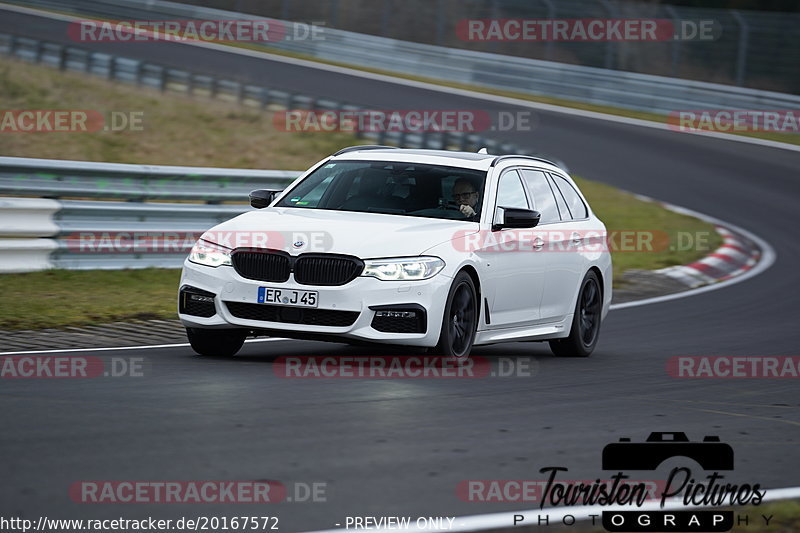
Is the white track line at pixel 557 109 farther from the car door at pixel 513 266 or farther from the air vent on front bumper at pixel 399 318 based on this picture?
the air vent on front bumper at pixel 399 318

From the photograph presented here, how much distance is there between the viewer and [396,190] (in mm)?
10445

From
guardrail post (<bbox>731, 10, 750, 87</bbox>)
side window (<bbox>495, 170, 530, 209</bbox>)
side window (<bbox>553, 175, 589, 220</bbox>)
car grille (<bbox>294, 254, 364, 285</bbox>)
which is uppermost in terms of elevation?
guardrail post (<bbox>731, 10, 750, 87</bbox>)

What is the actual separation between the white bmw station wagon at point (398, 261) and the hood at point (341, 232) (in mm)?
12

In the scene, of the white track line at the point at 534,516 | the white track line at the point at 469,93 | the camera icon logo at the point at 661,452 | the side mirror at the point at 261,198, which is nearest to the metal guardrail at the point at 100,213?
the side mirror at the point at 261,198

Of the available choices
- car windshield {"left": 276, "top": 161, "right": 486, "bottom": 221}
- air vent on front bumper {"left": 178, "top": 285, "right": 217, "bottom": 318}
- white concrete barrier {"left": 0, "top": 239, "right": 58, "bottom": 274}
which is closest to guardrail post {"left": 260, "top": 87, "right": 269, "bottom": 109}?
white concrete barrier {"left": 0, "top": 239, "right": 58, "bottom": 274}

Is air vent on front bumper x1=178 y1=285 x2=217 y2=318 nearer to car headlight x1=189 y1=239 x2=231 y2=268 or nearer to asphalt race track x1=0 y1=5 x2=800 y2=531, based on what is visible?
car headlight x1=189 y1=239 x2=231 y2=268

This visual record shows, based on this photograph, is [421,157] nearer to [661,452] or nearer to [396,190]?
[396,190]

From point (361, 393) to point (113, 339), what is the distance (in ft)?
10.7

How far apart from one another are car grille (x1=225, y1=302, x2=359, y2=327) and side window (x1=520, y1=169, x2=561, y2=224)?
2670 mm

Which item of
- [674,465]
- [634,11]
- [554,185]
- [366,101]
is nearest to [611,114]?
[634,11]

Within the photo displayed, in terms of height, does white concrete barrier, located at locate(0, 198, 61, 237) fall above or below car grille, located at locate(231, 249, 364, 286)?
below

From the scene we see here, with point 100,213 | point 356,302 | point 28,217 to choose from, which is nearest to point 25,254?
point 28,217

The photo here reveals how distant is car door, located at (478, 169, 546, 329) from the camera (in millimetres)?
10234

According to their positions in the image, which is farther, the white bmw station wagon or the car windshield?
the car windshield
